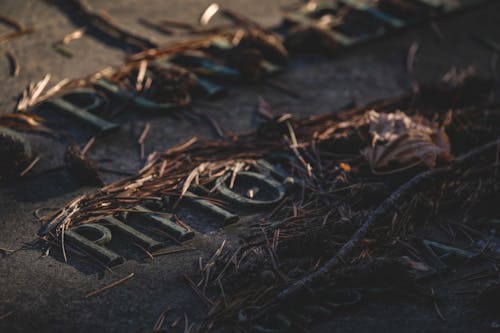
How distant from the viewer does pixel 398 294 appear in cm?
301

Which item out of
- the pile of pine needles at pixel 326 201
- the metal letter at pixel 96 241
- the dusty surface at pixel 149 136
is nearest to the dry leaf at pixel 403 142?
the pile of pine needles at pixel 326 201

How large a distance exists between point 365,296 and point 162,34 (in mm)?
2520

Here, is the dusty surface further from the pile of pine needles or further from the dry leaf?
the dry leaf

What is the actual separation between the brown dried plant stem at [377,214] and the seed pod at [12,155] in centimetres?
135

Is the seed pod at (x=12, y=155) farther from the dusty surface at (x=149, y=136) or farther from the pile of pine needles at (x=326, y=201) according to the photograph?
the pile of pine needles at (x=326, y=201)

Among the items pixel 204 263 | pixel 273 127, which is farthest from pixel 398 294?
pixel 273 127

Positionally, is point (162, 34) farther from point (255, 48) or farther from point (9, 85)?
point (9, 85)

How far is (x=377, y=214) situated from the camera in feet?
10.7

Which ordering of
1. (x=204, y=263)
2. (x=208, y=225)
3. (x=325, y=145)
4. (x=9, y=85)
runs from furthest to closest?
(x=9, y=85) → (x=325, y=145) → (x=208, y=225) → (x=204, y=263)

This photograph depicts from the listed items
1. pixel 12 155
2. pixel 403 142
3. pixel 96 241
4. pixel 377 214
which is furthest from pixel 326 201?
pixel 12 155

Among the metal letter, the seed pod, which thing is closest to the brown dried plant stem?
the metal letter

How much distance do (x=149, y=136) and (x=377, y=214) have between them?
128 centimetres

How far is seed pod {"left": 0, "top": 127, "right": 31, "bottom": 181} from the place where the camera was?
11.6ft

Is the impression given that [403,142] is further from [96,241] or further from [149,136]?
[96,241]
